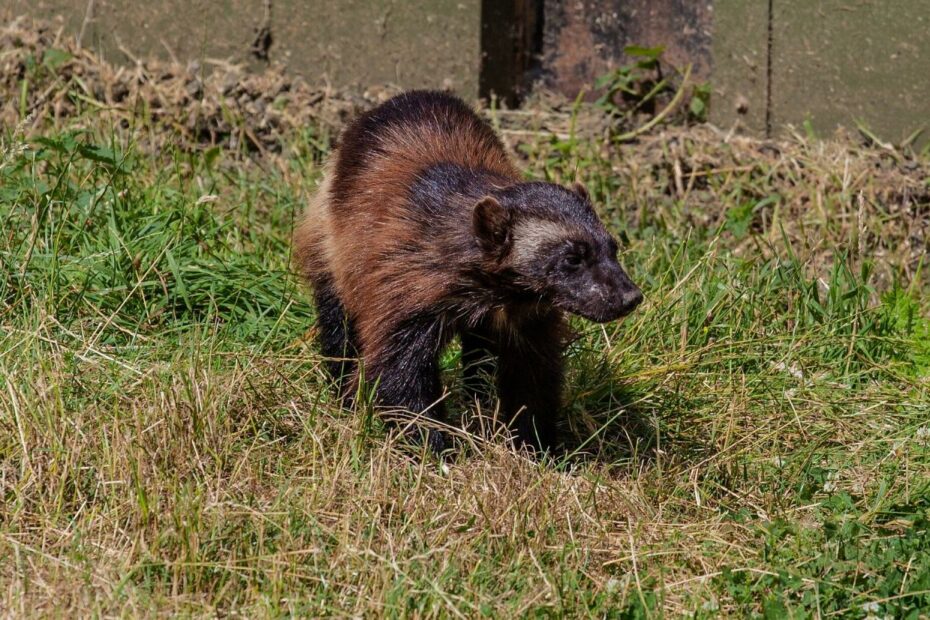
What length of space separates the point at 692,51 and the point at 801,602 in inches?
178

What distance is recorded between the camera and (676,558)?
13.1 feet

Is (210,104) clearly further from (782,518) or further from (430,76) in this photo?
(782,518)

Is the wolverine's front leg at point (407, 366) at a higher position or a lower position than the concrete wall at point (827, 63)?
lower

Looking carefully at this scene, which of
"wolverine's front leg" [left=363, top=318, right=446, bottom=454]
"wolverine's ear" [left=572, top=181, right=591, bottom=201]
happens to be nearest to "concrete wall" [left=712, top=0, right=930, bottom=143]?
"wolverine's ear" [left=572, top=181, right=591, bottom=201]

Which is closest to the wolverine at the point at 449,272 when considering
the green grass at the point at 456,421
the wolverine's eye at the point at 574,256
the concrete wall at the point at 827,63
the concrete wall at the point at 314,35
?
the wolverine's eye at the point at 574,256

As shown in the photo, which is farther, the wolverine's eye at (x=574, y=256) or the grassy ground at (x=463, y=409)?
the wolverine's eye at (x=574, y=256)

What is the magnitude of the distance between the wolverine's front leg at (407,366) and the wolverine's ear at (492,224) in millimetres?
346

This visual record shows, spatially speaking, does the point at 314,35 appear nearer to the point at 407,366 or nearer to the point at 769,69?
the point at 769,69

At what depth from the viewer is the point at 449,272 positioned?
4508 millimetres

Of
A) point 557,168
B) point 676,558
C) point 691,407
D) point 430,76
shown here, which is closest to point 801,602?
point 676,558

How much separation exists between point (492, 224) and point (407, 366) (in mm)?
590

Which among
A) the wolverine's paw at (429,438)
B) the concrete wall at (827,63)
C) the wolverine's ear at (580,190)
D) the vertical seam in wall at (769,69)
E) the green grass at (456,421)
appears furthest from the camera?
the vertical seam in wall at (769,69)

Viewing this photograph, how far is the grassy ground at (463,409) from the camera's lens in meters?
3.66

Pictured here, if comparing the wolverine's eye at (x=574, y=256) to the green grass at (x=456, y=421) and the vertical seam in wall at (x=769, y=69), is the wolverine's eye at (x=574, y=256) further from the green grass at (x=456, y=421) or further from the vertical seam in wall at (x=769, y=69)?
the vertical seam in wall at (x=769, y=69)
